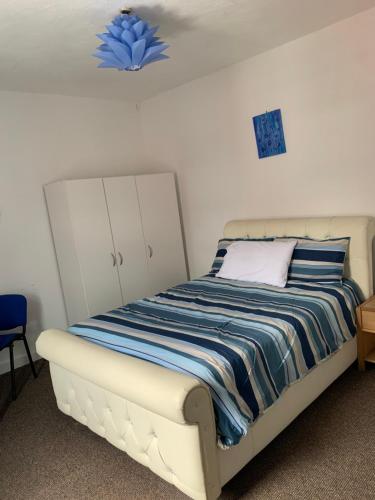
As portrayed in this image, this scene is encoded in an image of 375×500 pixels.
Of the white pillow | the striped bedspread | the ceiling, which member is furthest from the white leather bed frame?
the ceiling

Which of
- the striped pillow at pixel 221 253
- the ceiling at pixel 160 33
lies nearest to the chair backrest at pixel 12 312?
the striped pillow at pixel 221 253

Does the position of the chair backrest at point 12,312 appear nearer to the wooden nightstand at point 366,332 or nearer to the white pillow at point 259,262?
the white pillow at point 259,262

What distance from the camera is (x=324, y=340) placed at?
7.84ft

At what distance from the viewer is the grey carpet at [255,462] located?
1.87 m

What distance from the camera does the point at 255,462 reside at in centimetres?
205

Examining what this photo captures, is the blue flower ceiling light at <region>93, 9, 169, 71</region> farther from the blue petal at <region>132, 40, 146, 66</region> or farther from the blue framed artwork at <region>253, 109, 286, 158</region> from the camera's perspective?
the blue framed artwork at <region>253, 109, 286, 158</region>

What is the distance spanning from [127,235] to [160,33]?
176cm

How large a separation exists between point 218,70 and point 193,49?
0.67 meters

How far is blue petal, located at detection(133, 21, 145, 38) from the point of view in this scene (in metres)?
2.07

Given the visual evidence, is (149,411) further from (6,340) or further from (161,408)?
→ (6,340)

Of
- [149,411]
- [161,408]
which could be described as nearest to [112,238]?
[149,411]

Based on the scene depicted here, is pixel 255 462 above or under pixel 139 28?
under

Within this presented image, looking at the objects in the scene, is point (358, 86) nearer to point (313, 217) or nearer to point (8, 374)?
point (313, 217)

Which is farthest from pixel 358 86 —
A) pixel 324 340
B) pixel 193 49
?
pixel 324 340
